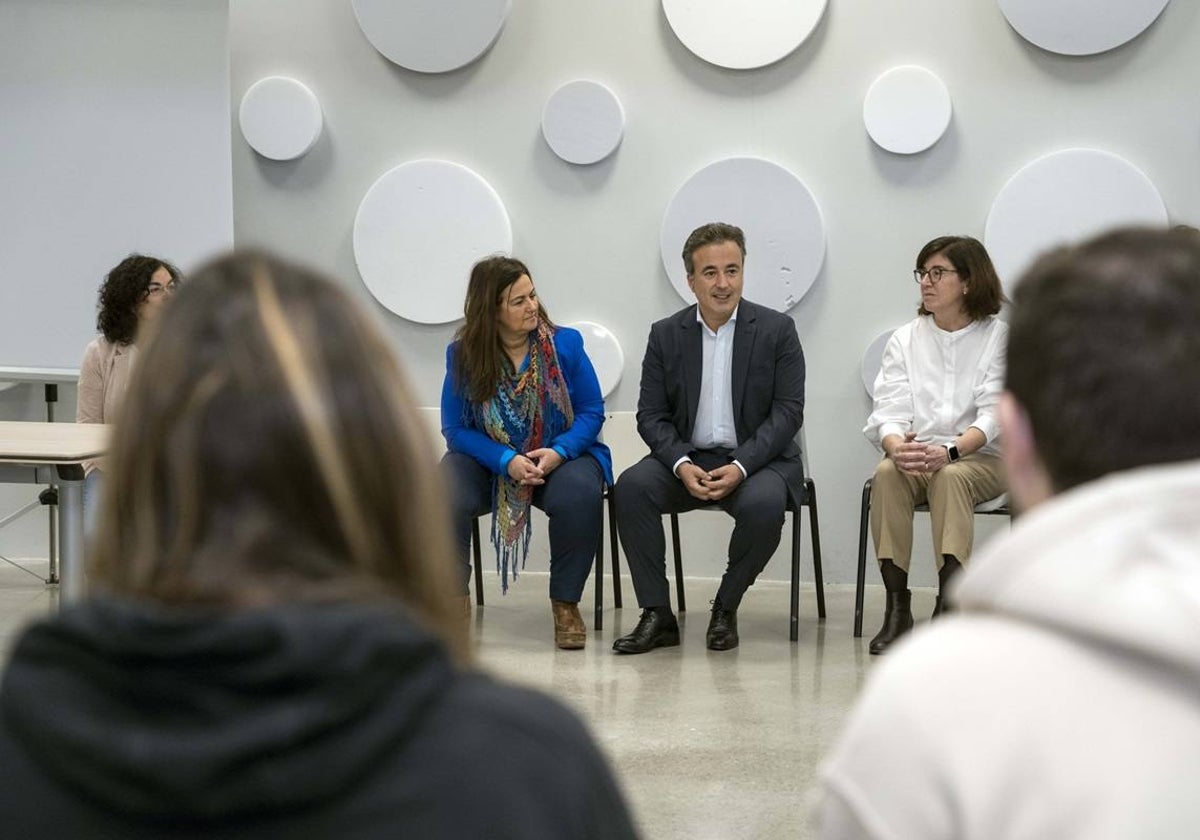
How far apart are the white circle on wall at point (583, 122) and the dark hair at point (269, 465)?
435cm

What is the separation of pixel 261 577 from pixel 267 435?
0.08 m

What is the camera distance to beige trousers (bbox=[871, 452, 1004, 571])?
13.6 ft

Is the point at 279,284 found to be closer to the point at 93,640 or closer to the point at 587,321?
the point at 93,640

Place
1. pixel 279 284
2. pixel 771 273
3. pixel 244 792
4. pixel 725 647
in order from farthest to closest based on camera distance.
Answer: pixel 771 273, pixel 725 647, pixel 279 284, pixel 244 792

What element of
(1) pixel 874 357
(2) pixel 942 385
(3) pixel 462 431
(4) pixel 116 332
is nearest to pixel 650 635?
(3) pixel 462 431

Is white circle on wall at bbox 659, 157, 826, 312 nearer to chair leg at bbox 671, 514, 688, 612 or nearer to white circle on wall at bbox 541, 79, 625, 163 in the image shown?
white circle on wall at bbox 541, 79, 625, 163

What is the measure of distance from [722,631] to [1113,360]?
134 inches

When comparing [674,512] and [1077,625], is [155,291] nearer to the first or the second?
[674,512]

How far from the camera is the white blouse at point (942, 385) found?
14.2ft

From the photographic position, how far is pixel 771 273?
5.00 meters

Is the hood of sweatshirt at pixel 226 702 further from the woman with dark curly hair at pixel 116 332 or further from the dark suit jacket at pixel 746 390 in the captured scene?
the woman with dark curly hair at pixel 116 332

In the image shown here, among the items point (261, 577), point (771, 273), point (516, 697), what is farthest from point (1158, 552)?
point (771, 273)

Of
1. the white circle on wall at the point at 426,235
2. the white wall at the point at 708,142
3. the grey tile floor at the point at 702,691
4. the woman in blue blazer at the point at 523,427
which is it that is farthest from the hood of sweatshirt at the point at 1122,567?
the white circle on wall at the point at 426,235

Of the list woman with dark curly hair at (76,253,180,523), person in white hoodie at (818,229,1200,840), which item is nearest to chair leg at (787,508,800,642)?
woman with dark curly hair at (76,253,180,523)
